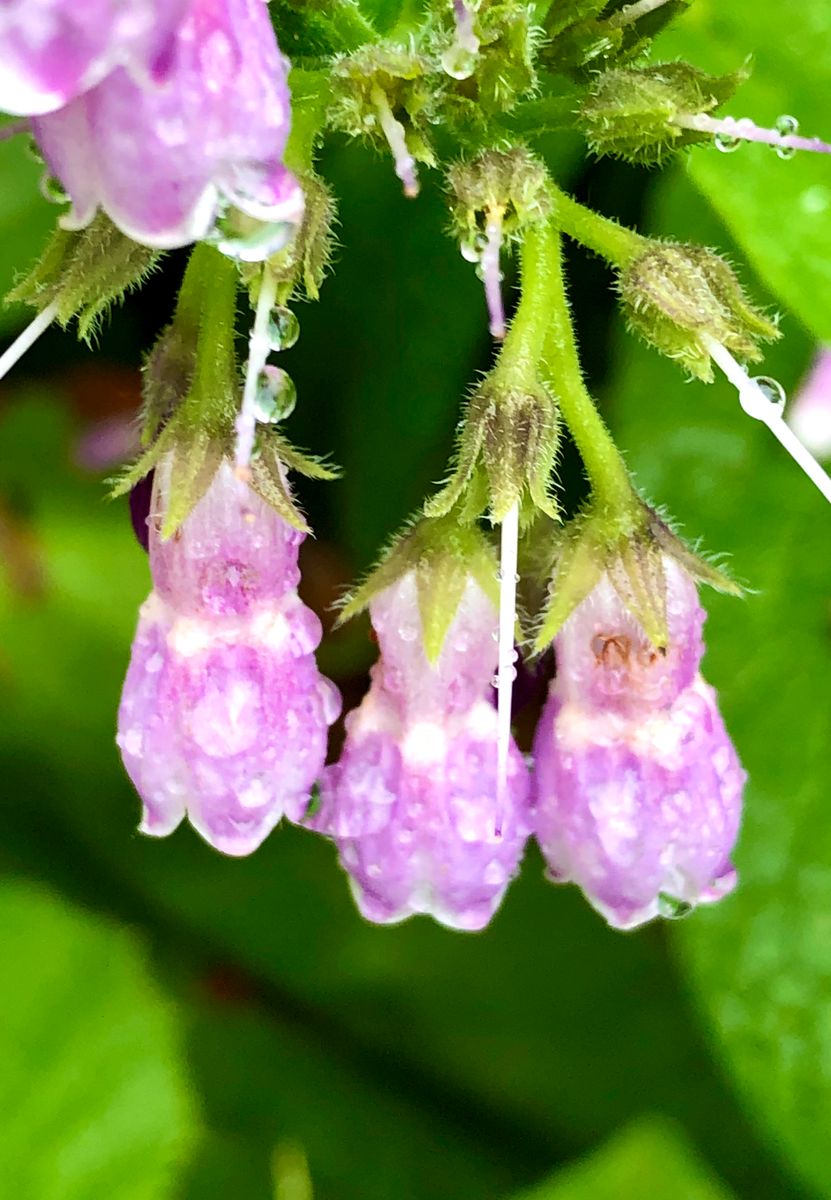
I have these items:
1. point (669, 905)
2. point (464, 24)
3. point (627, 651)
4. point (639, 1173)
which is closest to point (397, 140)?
point (464, 24)

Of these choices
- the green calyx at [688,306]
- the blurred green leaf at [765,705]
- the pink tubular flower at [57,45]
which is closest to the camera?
the pink tubular flower at [57,45]

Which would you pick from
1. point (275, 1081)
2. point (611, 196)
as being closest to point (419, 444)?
point (611, 196)

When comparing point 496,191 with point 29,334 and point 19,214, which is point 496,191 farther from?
A: point 19,214

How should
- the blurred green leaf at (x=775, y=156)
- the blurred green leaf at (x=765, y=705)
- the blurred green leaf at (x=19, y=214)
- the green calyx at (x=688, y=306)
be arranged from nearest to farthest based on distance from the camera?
the green calyx at (x=688, y=306) < the blurred green leaf at (x=775, y=156) < the blurred green leaf at (x=765, y=705) < the blurred green leaf at (x=19, y=214)

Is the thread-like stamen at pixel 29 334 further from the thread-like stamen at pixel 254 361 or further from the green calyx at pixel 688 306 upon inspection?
the green calyx at pixel 688 306


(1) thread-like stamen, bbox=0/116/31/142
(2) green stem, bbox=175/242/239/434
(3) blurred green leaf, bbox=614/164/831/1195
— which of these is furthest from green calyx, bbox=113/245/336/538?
(3) blurred green leaf, bbox=614/164/831/1195

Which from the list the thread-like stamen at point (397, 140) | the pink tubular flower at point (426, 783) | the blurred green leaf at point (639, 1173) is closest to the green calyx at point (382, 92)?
the thread-like stamen at point (397, 140)

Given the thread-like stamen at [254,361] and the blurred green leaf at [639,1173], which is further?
the blurred green leaf at [639,1173]
